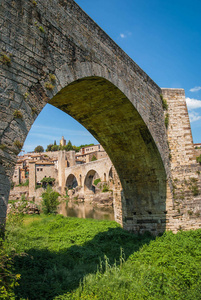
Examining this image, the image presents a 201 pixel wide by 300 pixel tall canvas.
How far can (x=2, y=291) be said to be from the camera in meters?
2.48

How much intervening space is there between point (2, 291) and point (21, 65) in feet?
9.47

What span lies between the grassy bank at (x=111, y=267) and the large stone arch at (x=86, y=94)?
4.53ft

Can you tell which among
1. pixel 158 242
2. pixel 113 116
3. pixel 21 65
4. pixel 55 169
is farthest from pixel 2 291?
pixel 55 169

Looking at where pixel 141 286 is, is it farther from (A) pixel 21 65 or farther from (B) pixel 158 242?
(A) pixel 21 65

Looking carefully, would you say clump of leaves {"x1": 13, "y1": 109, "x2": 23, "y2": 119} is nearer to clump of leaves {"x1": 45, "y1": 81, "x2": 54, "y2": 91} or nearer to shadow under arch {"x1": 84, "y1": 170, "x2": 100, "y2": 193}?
clump of leaves {"x1": 45, "y1": 81, "x2": 54, "y2": 91}

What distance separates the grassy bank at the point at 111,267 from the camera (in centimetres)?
451

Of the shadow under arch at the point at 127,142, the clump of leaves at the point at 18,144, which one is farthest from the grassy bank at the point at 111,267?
the clump of leaves at the point at 18,144

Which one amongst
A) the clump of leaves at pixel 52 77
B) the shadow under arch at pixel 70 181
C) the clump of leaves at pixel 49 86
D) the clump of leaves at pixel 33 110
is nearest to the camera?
the clump of leaves at pixel 33 110

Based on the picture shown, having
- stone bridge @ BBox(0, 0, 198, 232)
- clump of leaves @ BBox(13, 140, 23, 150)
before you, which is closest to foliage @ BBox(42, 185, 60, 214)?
stone bridge @ BBox(0, 0, 198, 232)

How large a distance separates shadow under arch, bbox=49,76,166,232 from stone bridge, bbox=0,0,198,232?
0.03 metres

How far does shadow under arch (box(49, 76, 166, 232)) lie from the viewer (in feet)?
21.3

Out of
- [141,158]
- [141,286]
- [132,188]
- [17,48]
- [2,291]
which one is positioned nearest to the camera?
[2,291]

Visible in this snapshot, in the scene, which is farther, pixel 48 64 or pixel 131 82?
pixel 131 82

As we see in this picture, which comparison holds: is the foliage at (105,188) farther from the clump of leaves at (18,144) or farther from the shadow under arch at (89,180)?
the clump of leaves at (18,144)
